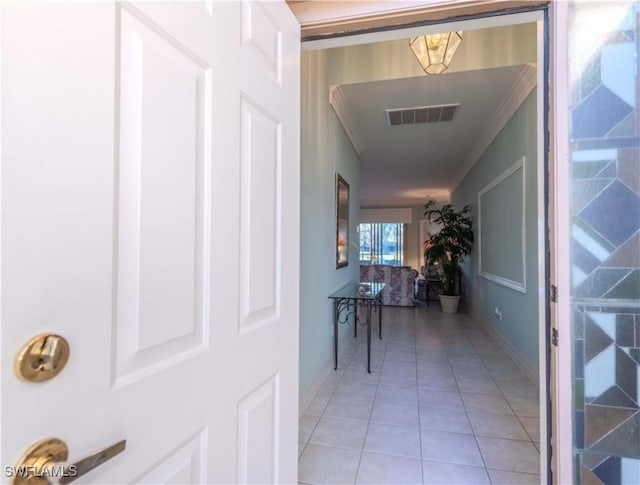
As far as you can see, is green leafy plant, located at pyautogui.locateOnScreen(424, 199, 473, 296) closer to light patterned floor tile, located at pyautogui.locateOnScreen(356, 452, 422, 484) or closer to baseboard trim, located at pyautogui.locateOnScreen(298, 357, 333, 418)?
baseboard trim, located at pyautogui.locateOnScreen(298, 357, 333, 418)

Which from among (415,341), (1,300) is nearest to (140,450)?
(1,300)

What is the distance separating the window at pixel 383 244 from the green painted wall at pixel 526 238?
5353mm

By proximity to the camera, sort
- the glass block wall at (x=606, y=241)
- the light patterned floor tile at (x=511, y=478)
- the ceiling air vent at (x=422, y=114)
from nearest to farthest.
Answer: the glass block wall at (x=606, y=241) < the light patterned floor tile at (x=511, y=478) < the ceiling air vent at (x=422, y=114)

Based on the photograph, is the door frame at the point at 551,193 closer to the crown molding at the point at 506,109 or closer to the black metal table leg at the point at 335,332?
the crown molding at the point at 506,109

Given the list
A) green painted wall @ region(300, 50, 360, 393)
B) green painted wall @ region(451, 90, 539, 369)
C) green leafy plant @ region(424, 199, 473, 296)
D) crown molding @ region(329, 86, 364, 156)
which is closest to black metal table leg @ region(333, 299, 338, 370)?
green painted wall @ region(300, 50, 360, 393)

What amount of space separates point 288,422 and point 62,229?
101cm

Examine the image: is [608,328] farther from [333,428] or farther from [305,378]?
[305,378]

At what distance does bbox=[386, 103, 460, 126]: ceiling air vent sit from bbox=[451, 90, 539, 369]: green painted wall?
0.64 m

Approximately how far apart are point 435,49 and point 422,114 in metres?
1.92

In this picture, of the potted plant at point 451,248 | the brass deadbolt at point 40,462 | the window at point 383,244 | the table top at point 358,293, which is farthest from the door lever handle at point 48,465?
the window at point 383,244

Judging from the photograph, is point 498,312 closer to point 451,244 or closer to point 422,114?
point 451,244

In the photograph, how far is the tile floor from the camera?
1.76 metres

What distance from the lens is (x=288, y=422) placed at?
119 centimetres

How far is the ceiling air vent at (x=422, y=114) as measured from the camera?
3715 millimetres
